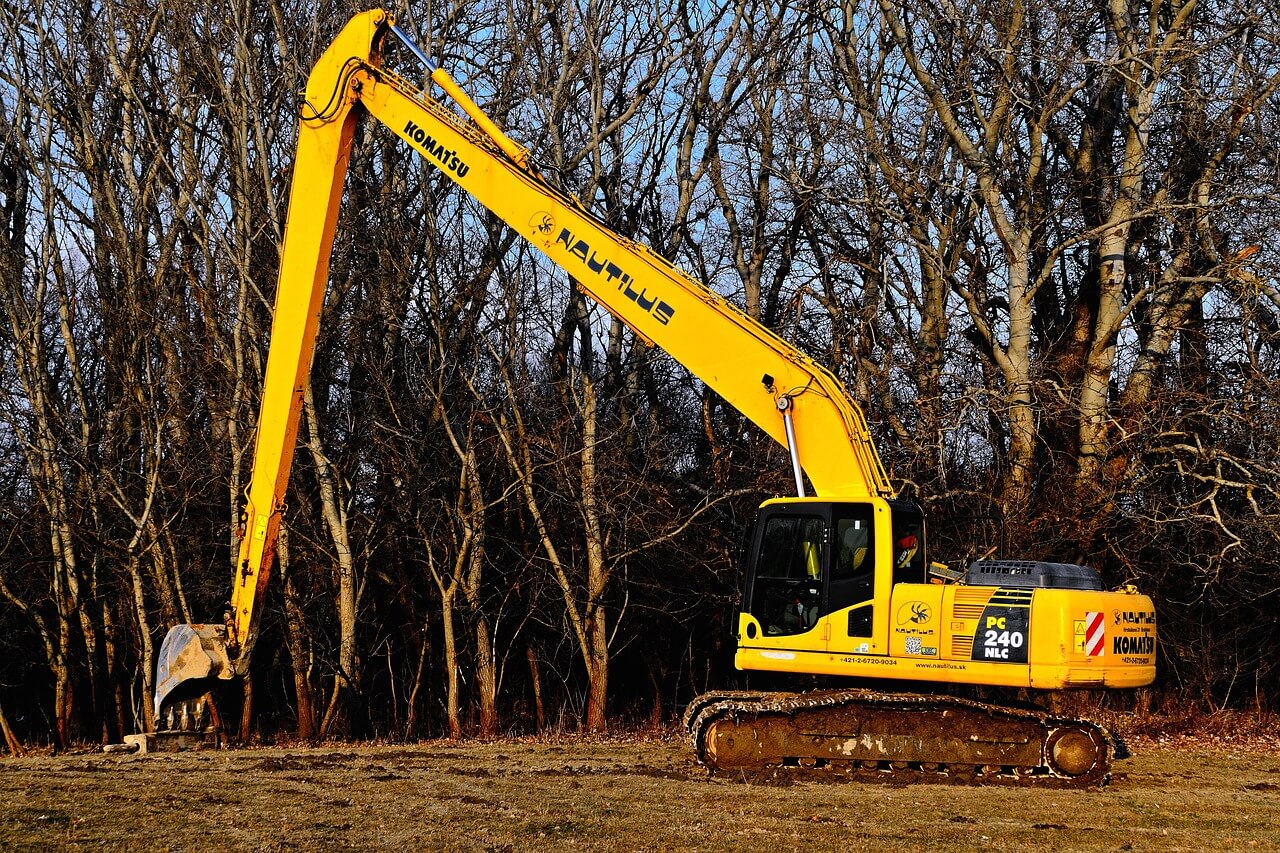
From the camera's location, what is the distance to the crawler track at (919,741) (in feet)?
36.3

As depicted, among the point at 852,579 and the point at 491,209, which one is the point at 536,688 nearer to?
the point at 491,209

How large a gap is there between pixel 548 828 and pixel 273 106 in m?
12.2

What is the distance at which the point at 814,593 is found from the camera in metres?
10.9

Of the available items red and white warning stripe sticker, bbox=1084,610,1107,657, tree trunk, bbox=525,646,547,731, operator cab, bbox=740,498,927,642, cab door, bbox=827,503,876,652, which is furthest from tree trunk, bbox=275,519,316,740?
red and white warning stripe sticker, bbox=1084,610,1107,657

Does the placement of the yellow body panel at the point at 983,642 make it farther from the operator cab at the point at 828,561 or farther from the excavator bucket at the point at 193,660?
the excavator bucket at the point at 193,660

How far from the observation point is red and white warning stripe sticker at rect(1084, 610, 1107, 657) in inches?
414

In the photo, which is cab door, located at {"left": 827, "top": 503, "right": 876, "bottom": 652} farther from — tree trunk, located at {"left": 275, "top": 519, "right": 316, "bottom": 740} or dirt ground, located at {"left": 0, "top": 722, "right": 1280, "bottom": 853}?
tree trunk, located at {"left": 275, "top": 519, "right": 316, "bottom": 740}

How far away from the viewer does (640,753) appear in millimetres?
13000

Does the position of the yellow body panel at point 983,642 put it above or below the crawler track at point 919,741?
above

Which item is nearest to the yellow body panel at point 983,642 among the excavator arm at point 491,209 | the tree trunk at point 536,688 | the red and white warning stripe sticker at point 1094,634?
the red and white warning stripe sticker at point 1094,634

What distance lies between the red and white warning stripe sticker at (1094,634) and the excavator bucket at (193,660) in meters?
7.35

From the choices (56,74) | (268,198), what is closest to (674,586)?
(268,198)

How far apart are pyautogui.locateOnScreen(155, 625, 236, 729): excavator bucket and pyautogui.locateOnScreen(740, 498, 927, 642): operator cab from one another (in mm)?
4742

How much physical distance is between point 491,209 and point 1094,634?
635cm
